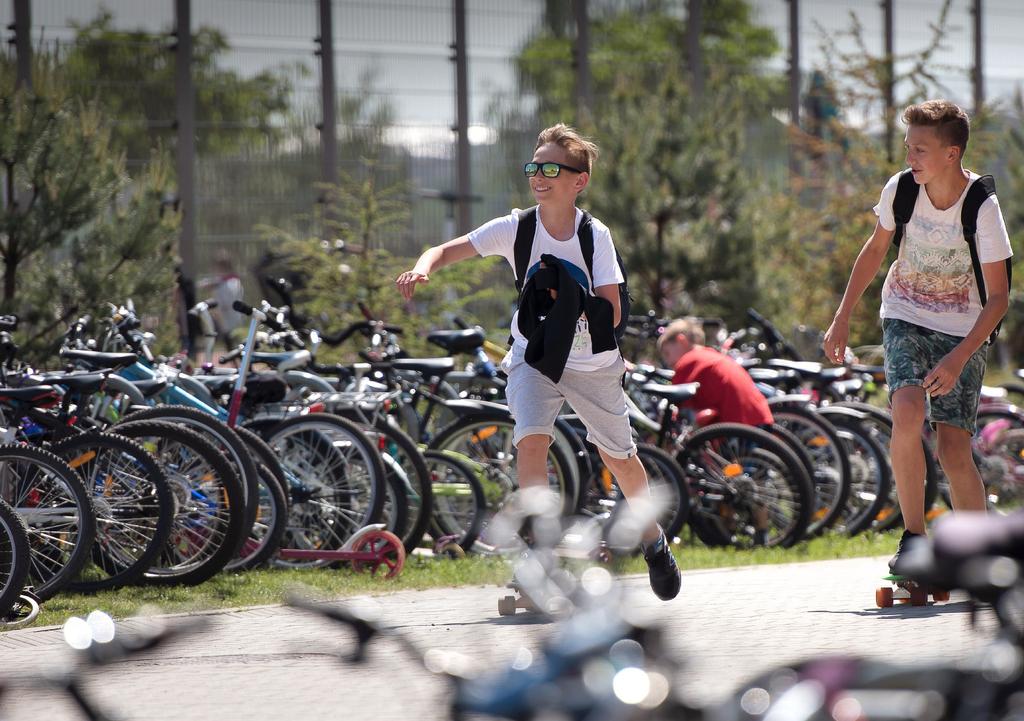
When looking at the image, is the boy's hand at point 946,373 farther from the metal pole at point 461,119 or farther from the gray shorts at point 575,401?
the metal pole at point 461,119

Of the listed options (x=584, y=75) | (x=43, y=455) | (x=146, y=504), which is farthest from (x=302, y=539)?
(x=584, y=75)

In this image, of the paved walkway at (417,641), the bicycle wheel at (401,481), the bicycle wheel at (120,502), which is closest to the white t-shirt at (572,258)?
the paved walkway at (417,641)

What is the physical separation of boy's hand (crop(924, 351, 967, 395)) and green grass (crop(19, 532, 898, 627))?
1279mm

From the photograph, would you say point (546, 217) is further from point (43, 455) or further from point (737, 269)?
point (737, 269)

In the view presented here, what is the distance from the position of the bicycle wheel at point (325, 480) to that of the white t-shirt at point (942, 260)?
2.62m

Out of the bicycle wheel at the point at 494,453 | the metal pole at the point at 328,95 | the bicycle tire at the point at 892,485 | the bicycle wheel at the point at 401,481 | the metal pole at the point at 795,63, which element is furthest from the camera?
the metal pole at the point at 795,63

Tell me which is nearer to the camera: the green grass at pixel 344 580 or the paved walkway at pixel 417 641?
the paved walkway at pixel 417 641

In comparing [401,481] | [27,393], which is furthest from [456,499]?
[27,393]

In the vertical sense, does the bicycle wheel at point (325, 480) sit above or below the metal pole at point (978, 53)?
below

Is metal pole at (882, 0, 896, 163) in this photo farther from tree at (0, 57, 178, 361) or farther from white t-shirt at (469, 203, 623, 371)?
white t-shirt at (469, 203, 623, 371)

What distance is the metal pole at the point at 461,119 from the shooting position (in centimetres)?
2108

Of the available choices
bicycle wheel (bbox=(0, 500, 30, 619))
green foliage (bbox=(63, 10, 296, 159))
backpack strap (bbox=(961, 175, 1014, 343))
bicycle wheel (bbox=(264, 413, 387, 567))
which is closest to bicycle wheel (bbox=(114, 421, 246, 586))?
bicycle wheel (bbox=(264, 413, 387, 567))

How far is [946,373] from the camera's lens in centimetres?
596

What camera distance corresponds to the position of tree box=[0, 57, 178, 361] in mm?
9234
